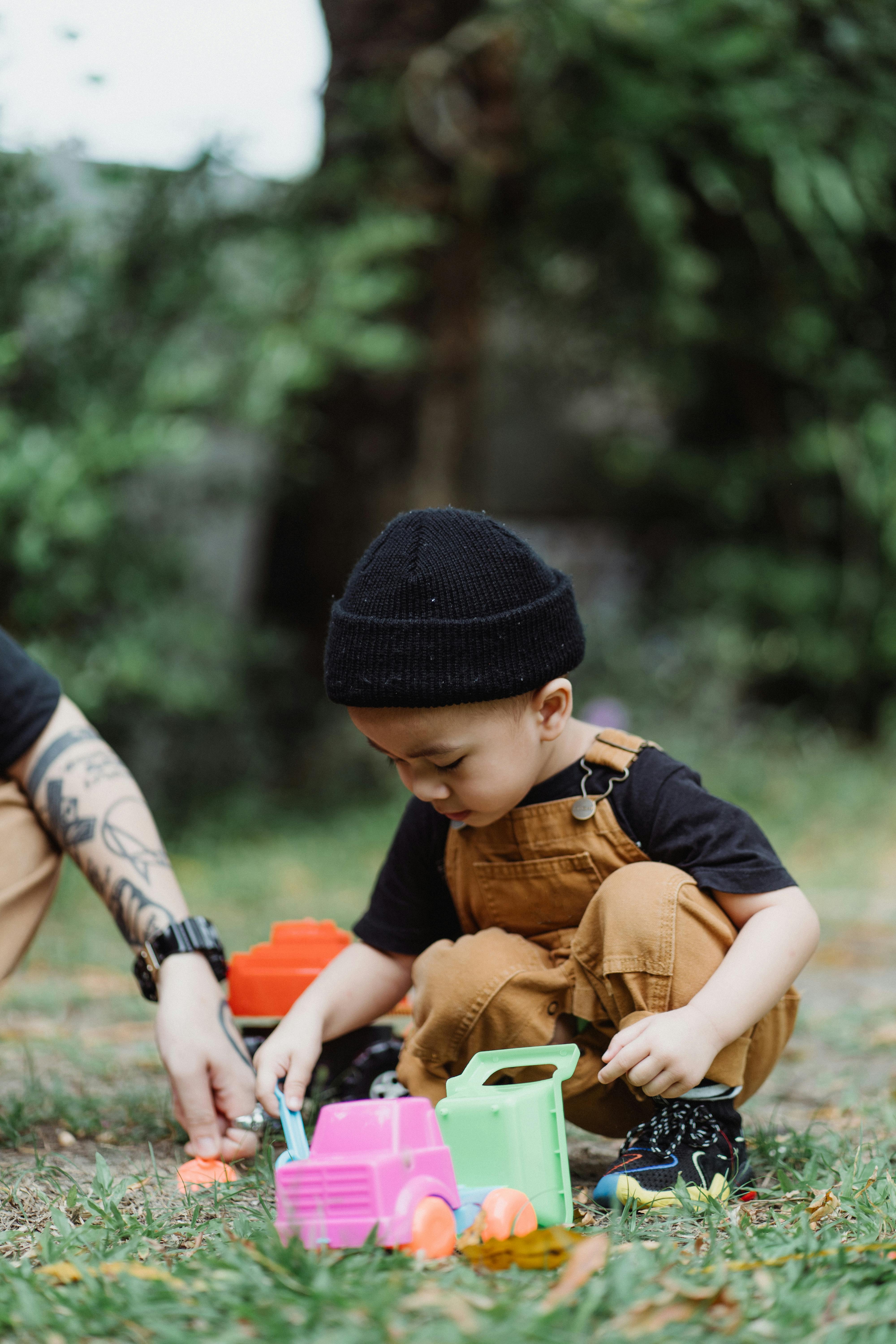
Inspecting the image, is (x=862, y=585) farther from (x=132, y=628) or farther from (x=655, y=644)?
(x=132, y=628)

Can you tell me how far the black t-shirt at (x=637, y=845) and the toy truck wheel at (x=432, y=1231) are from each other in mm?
589

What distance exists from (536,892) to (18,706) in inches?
39.3

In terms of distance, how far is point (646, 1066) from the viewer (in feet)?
4.94

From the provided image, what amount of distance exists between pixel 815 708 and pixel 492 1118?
649 centimetres

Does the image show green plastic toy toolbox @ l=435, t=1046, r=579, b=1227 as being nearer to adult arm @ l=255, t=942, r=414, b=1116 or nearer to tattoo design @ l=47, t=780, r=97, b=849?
adult arm @ l=255, t=942, r=414, b=1116

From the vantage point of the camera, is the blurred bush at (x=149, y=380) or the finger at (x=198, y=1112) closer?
the finger at (x=198, y=1112)

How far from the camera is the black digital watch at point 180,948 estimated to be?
6.48 feet

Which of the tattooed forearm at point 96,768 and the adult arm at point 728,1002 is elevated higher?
the adult arm at point 728,1002

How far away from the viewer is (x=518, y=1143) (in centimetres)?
147

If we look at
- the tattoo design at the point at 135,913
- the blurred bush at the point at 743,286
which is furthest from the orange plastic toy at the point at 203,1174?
the blurred bush at the point at 743,286

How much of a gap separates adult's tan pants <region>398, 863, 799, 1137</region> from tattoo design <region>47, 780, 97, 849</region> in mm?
678

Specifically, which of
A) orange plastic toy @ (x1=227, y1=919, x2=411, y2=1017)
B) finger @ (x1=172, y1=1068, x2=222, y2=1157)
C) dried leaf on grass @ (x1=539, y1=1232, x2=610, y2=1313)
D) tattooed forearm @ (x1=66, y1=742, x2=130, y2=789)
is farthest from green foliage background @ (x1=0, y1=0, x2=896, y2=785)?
dried leaf on grass @ (x1=539, y1=1232, x2=610, y2=1313)

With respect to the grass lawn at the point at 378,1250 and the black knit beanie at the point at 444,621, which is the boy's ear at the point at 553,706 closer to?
the black knit beanie at the point at 444,621

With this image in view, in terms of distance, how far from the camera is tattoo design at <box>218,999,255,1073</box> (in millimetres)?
1919
